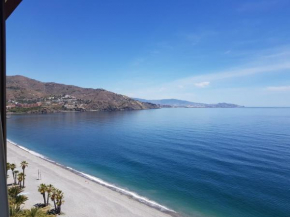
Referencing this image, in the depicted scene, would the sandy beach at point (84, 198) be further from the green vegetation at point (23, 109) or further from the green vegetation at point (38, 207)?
the green vegetation at point (23, 109)

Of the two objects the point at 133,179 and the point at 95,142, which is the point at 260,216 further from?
the point at 95,142

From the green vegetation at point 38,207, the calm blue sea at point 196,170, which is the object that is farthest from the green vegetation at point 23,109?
the green vegetation at point 38,207

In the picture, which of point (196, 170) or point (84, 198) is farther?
point (196, 170)

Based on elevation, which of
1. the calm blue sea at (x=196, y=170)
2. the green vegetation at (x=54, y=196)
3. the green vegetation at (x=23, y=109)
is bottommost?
the calm blue sea at (x=196, y=170)

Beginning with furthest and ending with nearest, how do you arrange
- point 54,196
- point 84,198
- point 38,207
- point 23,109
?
point 23,109
point 84,198
point 38,207
point 54,196

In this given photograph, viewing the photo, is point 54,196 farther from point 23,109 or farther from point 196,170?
point 23,109

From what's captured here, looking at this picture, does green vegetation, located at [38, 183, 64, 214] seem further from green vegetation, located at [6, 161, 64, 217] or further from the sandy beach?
the sandy beach

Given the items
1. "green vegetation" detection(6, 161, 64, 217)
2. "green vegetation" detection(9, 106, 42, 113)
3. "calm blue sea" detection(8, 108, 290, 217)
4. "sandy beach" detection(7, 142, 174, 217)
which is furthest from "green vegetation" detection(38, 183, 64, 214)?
"green vegetation" detection(9, 106, 42, 113)

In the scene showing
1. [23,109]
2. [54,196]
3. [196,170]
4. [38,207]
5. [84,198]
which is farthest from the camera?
[23,109]

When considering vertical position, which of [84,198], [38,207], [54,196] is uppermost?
[54,196]

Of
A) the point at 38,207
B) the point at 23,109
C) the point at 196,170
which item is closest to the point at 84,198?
the point at 38,207
